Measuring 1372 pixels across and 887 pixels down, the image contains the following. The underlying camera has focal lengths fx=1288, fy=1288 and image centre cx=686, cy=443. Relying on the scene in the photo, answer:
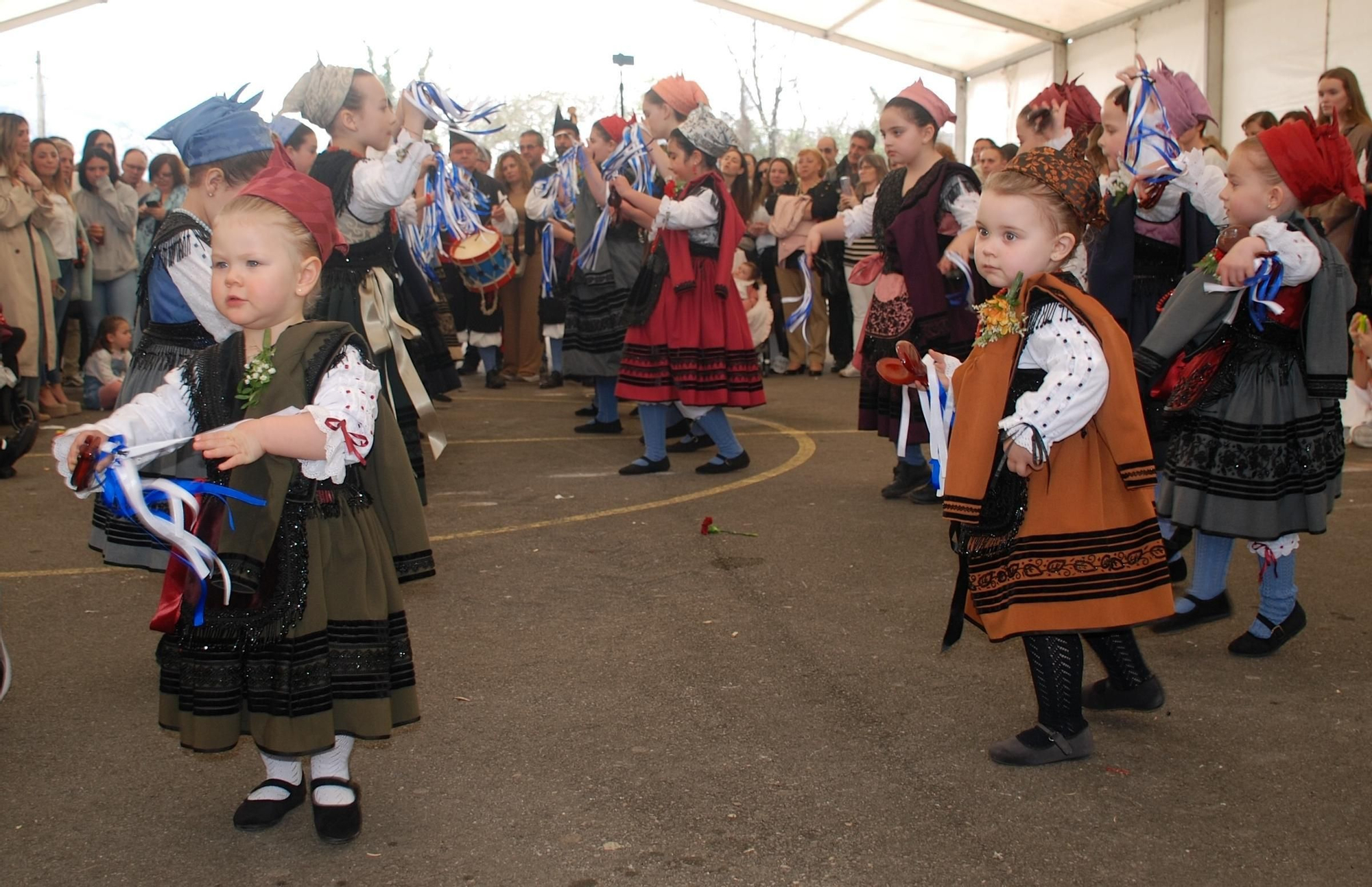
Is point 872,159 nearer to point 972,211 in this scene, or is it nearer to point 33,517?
point 972,211

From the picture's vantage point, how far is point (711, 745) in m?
3.41

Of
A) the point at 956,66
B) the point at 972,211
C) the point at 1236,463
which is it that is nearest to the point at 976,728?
the point at 1236,463

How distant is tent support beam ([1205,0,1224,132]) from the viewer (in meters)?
11.7

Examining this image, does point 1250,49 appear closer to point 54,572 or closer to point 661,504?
point 661,504

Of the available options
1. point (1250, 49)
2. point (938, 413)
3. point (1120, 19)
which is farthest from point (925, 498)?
point (1120, 19)

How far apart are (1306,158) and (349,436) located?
293 centimetres

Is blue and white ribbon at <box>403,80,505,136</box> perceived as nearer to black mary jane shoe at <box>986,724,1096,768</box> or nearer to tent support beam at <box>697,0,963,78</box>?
black mary jane shoe at <box>986,724,1096,768</box>

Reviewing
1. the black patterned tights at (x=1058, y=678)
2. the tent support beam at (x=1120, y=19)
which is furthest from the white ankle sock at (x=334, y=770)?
the tent support beam at (x=1120, y=19)

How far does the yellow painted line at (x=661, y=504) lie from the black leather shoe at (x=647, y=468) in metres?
0.49

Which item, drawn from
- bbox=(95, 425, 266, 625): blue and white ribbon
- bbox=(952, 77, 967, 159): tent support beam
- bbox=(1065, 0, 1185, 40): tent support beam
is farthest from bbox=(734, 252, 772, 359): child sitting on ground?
bbox=(95, 425, 266, 625): blue and white ribbon

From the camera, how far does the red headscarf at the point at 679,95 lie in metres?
6.88

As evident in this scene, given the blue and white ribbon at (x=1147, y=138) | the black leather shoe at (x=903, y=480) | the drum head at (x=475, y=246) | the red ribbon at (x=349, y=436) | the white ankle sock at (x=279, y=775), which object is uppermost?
the blue and white ribbon at (x=1147, y=138)

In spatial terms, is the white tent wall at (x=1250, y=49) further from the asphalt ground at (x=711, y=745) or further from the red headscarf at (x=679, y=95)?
the asphalt ground at (x=711, y=745)

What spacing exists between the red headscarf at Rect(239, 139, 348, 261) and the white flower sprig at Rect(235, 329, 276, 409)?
0.31 m
